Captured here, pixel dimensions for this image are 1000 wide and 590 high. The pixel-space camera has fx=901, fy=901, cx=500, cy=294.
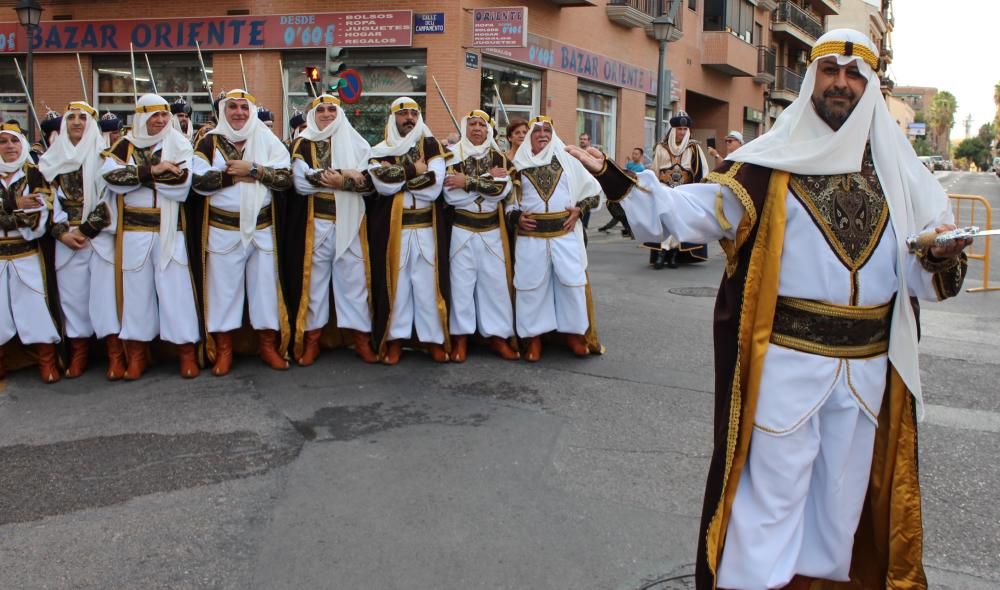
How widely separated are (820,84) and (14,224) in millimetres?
5741

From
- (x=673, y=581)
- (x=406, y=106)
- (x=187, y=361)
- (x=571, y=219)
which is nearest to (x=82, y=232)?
(x=187, y=361)

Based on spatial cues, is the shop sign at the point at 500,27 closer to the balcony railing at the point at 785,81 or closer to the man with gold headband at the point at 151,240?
the man with gold headband at the point at 151,240

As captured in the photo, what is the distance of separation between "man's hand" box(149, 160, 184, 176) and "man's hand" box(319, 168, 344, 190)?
1036 mm

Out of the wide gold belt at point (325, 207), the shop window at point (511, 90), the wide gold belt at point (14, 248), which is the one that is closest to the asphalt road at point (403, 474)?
the wide gold belt at point (14, 248)

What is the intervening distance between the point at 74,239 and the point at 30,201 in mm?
392

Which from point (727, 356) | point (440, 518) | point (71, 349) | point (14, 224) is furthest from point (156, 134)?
point (727, 356)

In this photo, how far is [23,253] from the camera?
667 cm

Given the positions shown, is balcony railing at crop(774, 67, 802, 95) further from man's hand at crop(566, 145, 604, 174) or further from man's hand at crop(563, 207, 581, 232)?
man's hand at crop(566, 145, 604, 174)

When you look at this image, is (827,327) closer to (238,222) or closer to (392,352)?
(392,352)

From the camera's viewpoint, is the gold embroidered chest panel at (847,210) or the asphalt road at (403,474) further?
the asphalt road at (403,474)

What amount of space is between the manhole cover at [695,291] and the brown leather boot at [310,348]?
4.95 metres

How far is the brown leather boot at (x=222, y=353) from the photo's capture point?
692cm

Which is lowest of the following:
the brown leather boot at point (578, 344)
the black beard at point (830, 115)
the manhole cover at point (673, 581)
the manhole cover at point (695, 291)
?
the manhole cover at point (673, 581)

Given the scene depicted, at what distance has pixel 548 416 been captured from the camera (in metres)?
5.82
